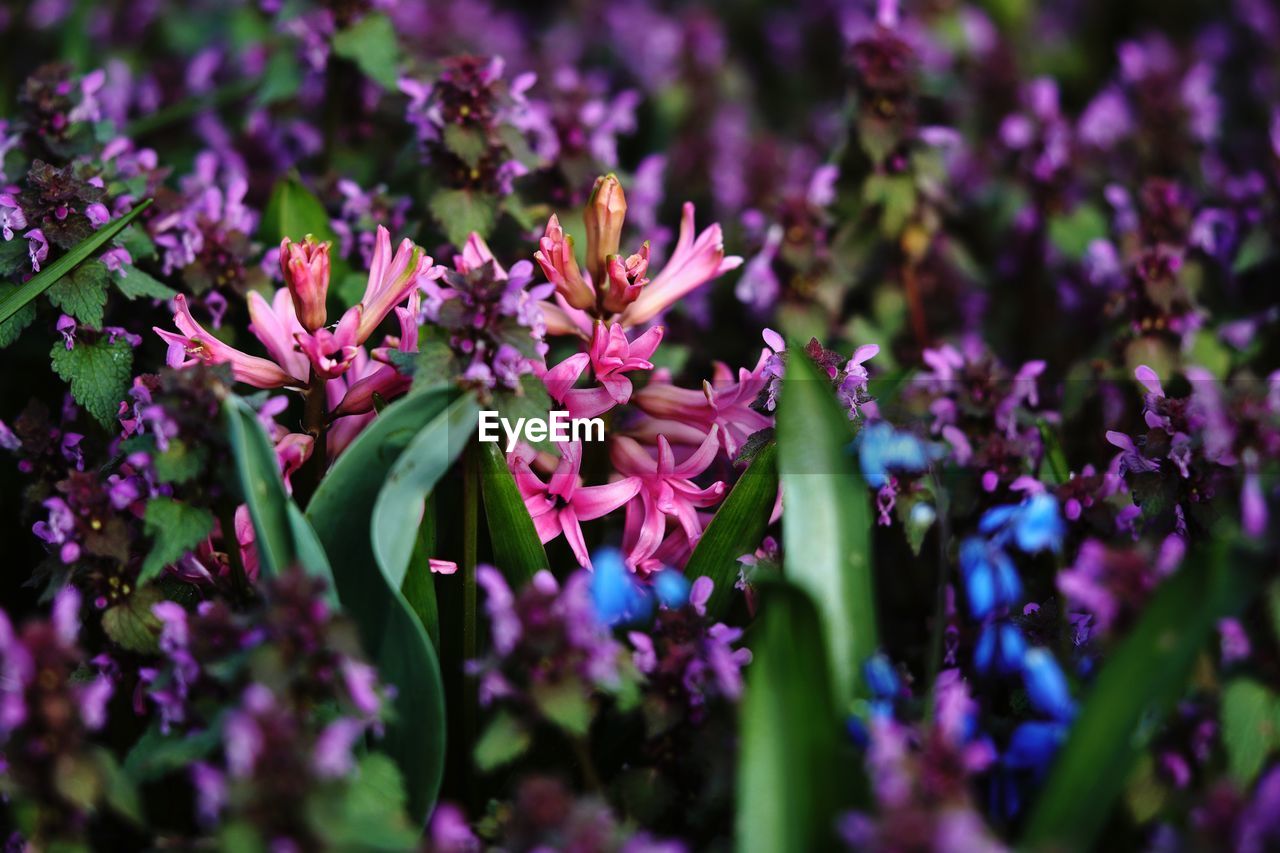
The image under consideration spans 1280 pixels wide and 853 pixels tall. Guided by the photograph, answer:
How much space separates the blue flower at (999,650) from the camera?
Answer: 1386 mm

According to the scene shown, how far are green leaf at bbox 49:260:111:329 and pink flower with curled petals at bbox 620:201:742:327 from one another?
2.25 feet

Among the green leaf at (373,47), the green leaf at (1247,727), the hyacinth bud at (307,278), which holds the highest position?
the green leaf at (373,47)

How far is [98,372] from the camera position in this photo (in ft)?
5.17

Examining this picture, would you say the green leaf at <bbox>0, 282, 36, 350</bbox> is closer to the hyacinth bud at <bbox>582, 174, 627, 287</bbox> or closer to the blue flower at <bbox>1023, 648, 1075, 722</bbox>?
the hyacinth bud at <bbox>582, 174, 627, 287</bbox>

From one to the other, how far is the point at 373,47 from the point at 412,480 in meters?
1.08

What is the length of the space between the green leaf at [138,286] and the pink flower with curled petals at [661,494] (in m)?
0.65

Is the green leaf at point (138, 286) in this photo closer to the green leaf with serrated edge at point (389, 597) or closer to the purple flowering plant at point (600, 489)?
the purple flowering plant at point (600, 489)

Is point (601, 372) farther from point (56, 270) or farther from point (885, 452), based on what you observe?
point (56, 270)

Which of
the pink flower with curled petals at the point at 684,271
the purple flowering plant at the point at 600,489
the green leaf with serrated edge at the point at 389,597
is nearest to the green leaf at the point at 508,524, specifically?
the purple flowering plant at the point at 600,489

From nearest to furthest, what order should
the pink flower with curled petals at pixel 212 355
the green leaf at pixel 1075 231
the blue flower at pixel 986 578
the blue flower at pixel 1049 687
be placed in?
the blue flower at pixel 1049 687 → the blue flower at pixel 986 578 → the pink flower with curled petals at pixel 212 355 → the green leaf at pixel 1075 231

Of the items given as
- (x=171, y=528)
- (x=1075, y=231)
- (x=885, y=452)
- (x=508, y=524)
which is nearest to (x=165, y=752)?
(x=171, y=528)

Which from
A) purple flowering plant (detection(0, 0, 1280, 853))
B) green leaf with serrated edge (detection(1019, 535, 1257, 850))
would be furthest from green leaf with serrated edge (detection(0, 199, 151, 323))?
green leaf with serrated edge (detection(1019, 535, 1257, 850))

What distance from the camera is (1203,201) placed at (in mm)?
2348

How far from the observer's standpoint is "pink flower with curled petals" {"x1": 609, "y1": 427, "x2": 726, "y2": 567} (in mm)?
1544
